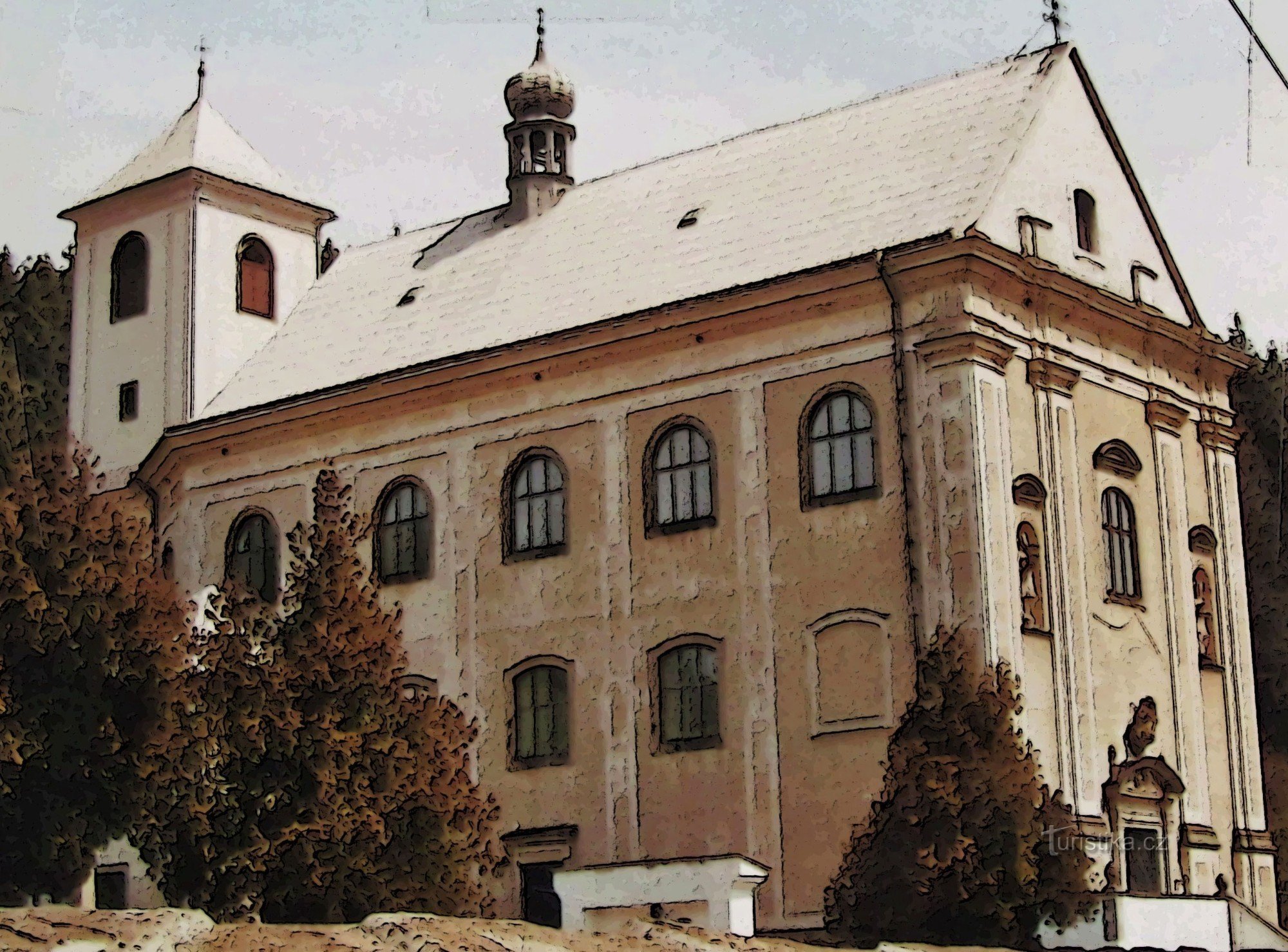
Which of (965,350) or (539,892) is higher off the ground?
(965,350)

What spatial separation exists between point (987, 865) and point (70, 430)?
1996 cm

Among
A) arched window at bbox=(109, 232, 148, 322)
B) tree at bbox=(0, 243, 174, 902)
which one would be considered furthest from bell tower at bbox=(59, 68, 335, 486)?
tree at bbox=(0, 243, 174, 902)

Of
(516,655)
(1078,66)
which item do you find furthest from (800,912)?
(1078,66)

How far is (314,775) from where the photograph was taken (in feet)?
66.7

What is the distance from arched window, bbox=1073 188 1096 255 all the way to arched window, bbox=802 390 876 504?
4.39m

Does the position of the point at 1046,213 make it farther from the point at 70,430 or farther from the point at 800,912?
the point at 70,430

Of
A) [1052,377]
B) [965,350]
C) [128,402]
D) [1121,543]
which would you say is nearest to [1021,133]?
[1052,377]

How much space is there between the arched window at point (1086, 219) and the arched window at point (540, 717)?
891cm

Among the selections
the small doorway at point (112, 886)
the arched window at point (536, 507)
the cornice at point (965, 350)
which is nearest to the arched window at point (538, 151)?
the arched window at point (536, 507)

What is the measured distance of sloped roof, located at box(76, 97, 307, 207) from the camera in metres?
35.4

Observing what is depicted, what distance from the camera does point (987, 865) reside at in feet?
72.8

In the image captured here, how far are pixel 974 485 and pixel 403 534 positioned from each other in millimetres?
9157

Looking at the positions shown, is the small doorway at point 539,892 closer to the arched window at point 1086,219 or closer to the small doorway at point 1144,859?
the small doorway at point 1144,859

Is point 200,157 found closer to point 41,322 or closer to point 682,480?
point 41,322
